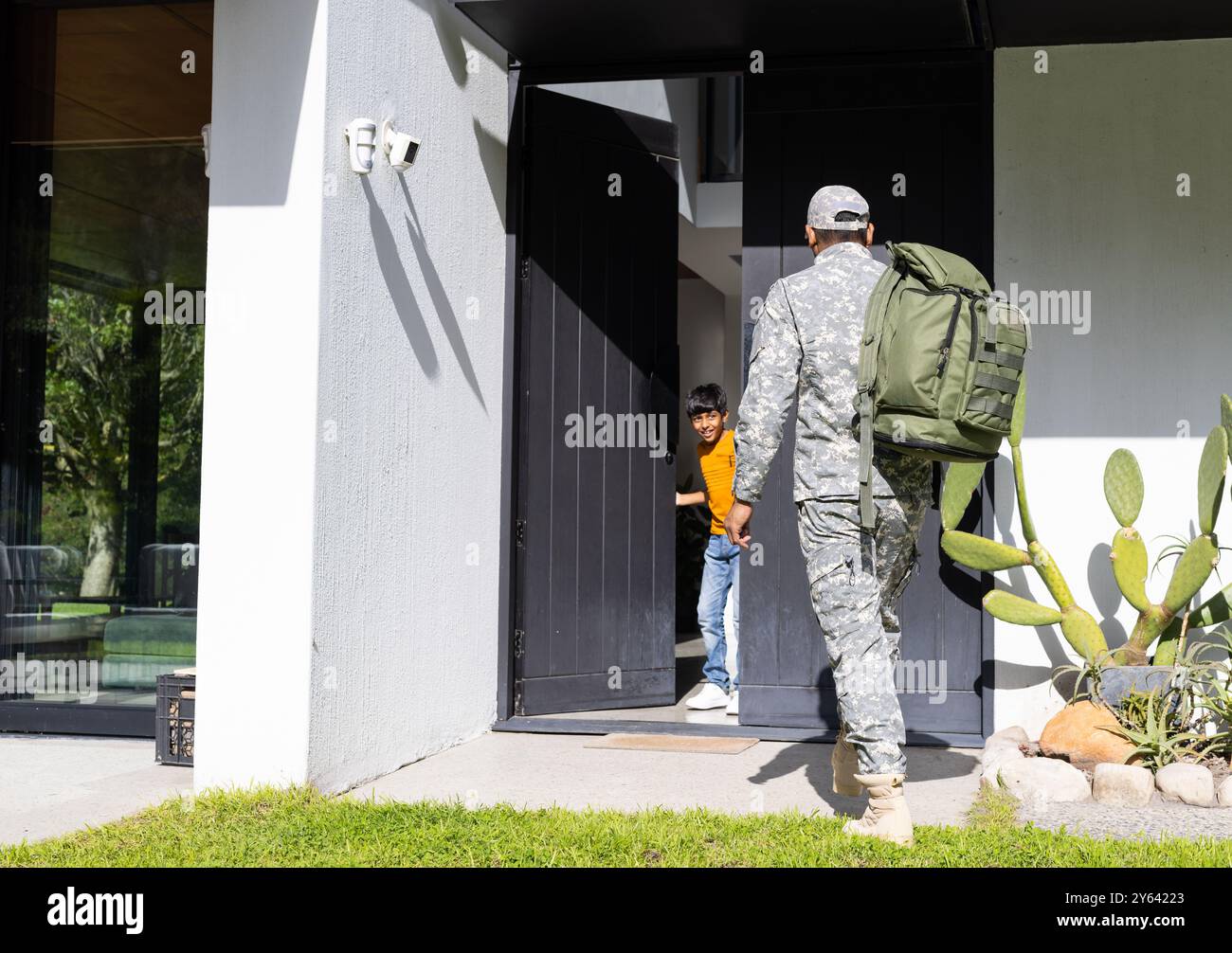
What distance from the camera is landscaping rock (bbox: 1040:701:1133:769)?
14.9 feet

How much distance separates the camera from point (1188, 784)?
416 centimetres

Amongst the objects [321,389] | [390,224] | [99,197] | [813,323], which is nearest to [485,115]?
[390,224]

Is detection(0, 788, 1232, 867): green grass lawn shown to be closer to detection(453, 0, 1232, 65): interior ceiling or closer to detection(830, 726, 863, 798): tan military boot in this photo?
detection(830, 726, 863, 798): tan military boot

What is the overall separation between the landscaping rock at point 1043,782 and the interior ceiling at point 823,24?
2.89 metres

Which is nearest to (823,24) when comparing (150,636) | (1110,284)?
(1110,284)

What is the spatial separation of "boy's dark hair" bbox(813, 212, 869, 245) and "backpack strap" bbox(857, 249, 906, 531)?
275mm

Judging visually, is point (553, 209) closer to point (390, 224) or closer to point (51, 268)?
point (390, 224)

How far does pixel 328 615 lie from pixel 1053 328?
10.6 ft

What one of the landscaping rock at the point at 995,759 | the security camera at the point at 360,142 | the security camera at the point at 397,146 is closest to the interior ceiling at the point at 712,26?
the security camera at the point at 397,146

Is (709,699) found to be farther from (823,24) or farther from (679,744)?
(823,24)

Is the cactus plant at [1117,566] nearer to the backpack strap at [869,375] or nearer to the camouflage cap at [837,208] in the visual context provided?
the camouflage cap at [837,208]

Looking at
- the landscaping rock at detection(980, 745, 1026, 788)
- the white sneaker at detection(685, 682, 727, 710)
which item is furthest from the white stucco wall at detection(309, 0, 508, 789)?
the landscaping rock at detection(980, 745, 1026, 788)

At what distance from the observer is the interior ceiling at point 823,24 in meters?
5.21

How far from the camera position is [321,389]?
170 inches
